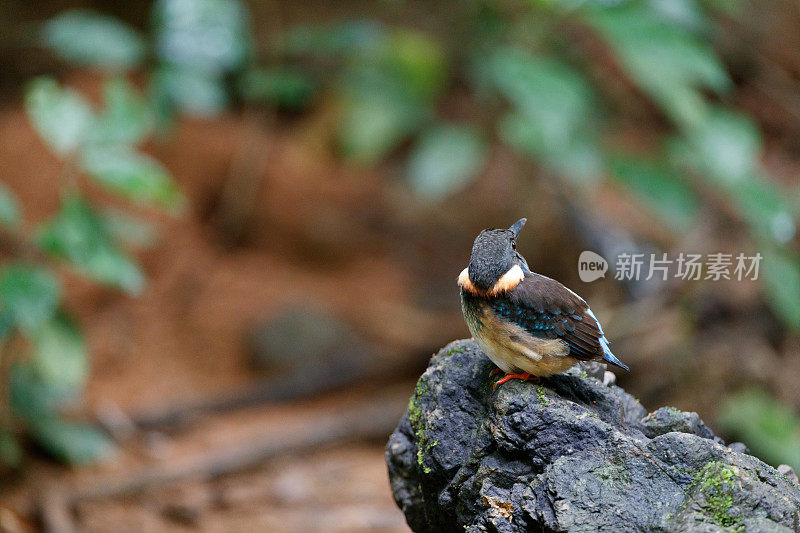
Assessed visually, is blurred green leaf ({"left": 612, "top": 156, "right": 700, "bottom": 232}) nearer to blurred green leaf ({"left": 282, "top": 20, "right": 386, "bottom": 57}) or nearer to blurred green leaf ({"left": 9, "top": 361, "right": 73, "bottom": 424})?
blurred green leaf ({"left": 282, "top": 20, "right": 386, "bottom": 57})

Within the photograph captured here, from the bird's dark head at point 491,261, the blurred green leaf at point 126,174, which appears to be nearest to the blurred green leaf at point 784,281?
the bird's dark head at point 491,261

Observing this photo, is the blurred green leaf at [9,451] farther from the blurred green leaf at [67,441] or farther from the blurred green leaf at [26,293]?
the blurred green leaf at [26,293]

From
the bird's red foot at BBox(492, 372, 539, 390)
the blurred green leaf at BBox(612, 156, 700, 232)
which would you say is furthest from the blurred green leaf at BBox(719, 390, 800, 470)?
the bird's red foot at BBox(492, 372, 539, 390)

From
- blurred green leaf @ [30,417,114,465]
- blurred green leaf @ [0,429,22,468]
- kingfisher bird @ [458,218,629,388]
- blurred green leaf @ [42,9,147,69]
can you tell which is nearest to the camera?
kingfisher bird @ [458,218,629,388]

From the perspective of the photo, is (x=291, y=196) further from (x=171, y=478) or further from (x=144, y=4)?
(x=171, y=478)

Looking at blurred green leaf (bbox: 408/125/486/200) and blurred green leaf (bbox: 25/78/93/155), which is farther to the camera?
blurred green leaf (bbox: 408/125/486/200)

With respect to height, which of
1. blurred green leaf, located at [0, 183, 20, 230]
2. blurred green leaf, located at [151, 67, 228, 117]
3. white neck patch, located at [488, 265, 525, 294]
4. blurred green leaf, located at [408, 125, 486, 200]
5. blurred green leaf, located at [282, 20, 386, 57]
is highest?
blurred green leaf, located at [282, 20, 386, 57]

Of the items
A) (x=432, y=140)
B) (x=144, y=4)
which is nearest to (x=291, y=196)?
A: (x=432, y=140)
